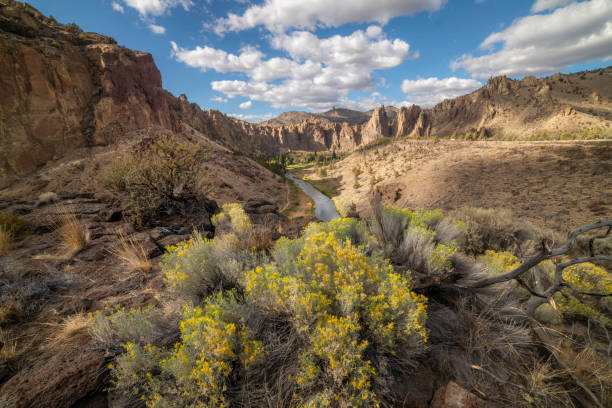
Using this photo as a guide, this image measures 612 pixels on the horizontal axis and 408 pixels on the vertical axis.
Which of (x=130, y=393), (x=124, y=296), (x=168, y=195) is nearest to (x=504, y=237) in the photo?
(x=130, y=393)

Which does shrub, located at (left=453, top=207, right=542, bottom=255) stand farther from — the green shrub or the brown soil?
the brown soil

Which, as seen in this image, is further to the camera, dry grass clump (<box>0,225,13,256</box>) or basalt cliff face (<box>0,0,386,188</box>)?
basalt cliff face (<box>0,0,386,188</box>)

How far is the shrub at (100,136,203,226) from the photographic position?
7434 millimetres

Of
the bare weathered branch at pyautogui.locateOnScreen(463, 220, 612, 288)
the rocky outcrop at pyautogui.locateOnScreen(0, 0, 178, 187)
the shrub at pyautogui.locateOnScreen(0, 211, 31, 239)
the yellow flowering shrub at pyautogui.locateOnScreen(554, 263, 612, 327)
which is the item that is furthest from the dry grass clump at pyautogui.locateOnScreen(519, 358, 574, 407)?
the rocky outcrop at pyautogui.locateOnScreen(0, 0, 178, 187)

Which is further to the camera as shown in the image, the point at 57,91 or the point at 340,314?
the point at 57,91

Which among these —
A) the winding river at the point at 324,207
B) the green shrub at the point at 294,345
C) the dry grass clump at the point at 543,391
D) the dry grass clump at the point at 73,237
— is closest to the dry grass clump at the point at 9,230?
the dry grass clump at the point at 73,237

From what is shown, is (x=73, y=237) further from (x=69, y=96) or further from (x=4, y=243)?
(x=69, y=96)

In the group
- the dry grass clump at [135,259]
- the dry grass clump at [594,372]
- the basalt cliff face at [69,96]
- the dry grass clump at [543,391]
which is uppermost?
the basalt cliff face at [69,96]

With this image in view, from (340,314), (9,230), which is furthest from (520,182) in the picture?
(9,230)

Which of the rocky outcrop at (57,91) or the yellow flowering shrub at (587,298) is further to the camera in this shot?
the rocky outcrop at (57,91)

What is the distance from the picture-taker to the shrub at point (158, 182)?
743 centimetres

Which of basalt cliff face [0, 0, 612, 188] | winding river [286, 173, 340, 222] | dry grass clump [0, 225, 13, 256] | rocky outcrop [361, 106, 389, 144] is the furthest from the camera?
rocky outcrop [361, 106, 389, 144]

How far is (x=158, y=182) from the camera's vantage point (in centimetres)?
819

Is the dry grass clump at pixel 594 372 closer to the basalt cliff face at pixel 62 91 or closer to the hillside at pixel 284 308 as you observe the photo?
the hillside at pixel 284 308
